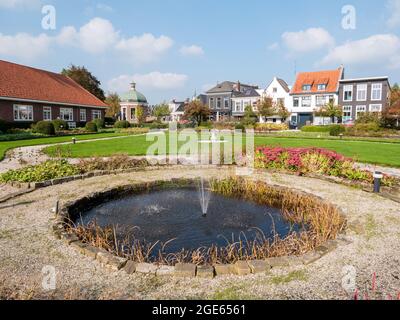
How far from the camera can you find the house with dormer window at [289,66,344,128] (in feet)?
160

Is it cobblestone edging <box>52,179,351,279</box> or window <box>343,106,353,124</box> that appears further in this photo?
window <box>343,106,353,124</box>

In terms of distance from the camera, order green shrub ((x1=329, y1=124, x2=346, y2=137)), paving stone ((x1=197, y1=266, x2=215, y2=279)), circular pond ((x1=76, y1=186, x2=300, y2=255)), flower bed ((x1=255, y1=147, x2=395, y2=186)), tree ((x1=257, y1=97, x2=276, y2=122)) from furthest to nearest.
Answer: tree ((x1=257, y1=97, x2=276, y2=122)) → green shrub ((x1=329, y1=124, x2=346, y2=137)) → flower bed ((x1=255, y1=147, x2=395, y2=186)) → circular pond ((x1=76, y1=186, x2=300, y2=255)) → paving stone ((x1=197, y1=266, x2=215, y2=279))

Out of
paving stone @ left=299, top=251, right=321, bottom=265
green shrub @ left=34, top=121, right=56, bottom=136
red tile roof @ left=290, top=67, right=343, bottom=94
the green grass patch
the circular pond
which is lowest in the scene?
the circular pond

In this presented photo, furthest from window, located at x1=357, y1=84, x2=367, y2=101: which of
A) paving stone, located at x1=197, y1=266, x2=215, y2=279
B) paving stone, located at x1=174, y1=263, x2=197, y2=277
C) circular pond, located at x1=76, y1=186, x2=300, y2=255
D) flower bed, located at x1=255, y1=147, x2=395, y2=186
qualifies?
paving stone, located at x1=174, y1=263, x2=197, y2=277

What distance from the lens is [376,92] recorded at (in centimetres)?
4475

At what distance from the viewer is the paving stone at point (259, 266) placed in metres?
3.91

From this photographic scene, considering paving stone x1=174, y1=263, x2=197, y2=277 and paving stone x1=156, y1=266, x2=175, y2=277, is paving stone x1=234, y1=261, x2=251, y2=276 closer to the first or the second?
paving stone x1=174, y1=263, x2=197, y2=277

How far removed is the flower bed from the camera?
30.3 feet

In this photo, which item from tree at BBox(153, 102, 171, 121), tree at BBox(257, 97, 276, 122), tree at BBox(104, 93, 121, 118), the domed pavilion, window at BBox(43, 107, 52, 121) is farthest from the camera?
tree at BBox(153, 102, 171, 121)

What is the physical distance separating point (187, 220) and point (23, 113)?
29836 millimetres

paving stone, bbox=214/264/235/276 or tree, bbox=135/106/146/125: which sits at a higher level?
tree, bbox=135/106/146/125

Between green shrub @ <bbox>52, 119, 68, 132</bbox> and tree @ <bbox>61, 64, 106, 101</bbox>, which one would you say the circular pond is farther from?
tree @ <bbox>61, 64, 106, 101</bbox>

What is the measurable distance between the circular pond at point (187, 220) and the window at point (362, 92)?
151 ft

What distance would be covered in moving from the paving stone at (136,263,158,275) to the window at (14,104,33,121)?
3076 cm
